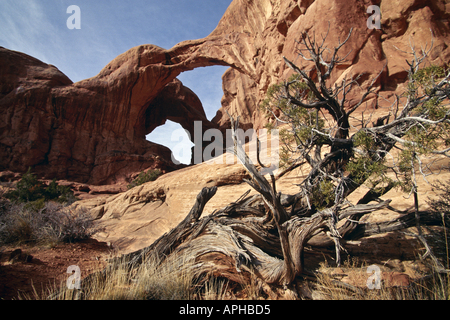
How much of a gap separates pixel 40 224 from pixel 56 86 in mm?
24304

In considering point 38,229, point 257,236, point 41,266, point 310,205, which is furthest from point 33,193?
point 310,205

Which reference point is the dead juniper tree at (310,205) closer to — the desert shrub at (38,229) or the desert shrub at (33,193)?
the desert shrub at (38,229)

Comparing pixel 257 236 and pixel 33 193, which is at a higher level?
pixel 33 193

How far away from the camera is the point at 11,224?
21.0 ft

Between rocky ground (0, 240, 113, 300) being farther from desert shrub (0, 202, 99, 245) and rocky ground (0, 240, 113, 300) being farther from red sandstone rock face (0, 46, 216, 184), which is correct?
red sandstone rock face (0, 46, 216, 184)

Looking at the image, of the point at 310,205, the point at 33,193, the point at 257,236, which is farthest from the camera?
the point at 33,193

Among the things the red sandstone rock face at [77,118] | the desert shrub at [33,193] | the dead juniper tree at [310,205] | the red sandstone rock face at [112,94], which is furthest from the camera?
the red sandstone rock face at [77,118]

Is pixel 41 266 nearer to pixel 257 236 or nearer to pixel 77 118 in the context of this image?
pixel 257 236

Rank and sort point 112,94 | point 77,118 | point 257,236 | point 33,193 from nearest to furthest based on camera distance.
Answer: point 257,236, point 33,193, point 77,118, point 112,94

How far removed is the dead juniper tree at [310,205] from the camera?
3436 millimetres

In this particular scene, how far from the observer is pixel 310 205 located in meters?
4.10

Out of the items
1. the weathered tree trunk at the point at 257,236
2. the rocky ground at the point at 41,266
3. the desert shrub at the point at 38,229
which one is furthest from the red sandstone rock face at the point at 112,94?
the rocky ground at the point at 41,266
